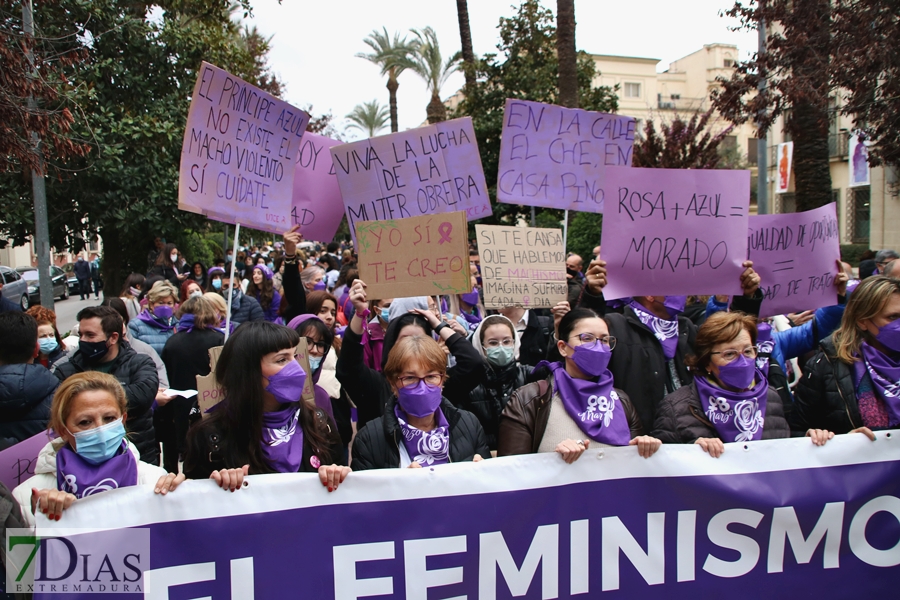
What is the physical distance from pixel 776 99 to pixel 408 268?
8997 millimetres

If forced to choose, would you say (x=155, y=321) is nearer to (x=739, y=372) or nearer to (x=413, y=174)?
(x=413, y=174)

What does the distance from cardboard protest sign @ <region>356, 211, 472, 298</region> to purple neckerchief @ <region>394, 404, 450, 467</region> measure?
1.28m

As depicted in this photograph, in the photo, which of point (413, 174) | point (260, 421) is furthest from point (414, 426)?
point (413, 174)

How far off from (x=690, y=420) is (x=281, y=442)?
1686 millimetres

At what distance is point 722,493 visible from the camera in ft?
9.78

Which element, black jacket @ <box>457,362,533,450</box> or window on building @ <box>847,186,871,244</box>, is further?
window on building @ <box>847,186,871,244</box>

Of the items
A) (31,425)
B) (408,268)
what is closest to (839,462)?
(408,268)

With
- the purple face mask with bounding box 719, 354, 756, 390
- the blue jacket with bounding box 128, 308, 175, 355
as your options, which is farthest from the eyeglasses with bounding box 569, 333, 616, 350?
Answer: the blue jacket with bounding box 128, 308, 175, 355

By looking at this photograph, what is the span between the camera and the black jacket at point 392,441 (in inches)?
119

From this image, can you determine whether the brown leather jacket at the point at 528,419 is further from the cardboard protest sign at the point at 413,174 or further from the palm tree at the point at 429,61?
the palm tree at the point at 429,61

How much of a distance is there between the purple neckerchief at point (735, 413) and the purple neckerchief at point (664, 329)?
66 centimetres

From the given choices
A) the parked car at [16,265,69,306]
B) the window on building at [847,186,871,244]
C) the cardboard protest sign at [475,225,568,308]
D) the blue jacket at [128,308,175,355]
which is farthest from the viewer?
the parked car at [16,265,69,306]

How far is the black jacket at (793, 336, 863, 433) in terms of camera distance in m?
3.27

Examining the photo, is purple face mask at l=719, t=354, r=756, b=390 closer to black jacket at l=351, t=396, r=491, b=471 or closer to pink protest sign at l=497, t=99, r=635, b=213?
black jacket at l=351, t=396, r=491, b=471
